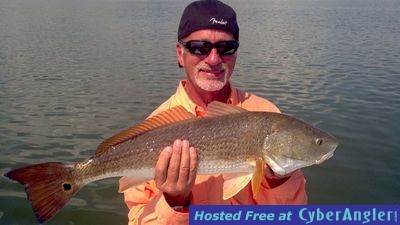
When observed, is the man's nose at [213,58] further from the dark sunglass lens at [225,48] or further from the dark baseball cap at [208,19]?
the dark baseball cap at [208,19]

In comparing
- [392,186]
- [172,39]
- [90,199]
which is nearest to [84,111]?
[90,199]

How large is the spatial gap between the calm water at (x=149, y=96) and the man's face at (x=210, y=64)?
14.8 feet

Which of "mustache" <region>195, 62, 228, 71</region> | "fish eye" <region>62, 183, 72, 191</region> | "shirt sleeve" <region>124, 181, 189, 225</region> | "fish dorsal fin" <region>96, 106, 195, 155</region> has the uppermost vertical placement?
"mustache" <region>195, 62, 228, 71</region>

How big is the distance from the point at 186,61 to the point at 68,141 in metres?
8.02

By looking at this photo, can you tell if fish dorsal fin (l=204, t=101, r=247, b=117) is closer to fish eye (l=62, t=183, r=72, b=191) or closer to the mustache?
the mustache

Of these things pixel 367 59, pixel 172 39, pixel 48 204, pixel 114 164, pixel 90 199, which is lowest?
pixel 90 199

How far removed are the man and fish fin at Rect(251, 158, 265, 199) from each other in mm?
154

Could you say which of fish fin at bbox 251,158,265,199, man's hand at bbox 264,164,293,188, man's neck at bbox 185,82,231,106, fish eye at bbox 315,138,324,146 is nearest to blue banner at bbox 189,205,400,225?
fish fin at bbox 251,158,265,199

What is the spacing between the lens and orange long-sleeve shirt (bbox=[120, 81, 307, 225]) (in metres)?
4.38

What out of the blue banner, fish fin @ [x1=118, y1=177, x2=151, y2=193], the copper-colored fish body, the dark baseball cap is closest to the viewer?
the blue banner

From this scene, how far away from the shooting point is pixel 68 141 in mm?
12172

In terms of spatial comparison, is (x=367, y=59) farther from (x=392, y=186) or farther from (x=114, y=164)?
(x=114, y=164)

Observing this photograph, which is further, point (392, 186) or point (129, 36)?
point (129, 36)

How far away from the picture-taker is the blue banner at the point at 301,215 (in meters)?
3.65
